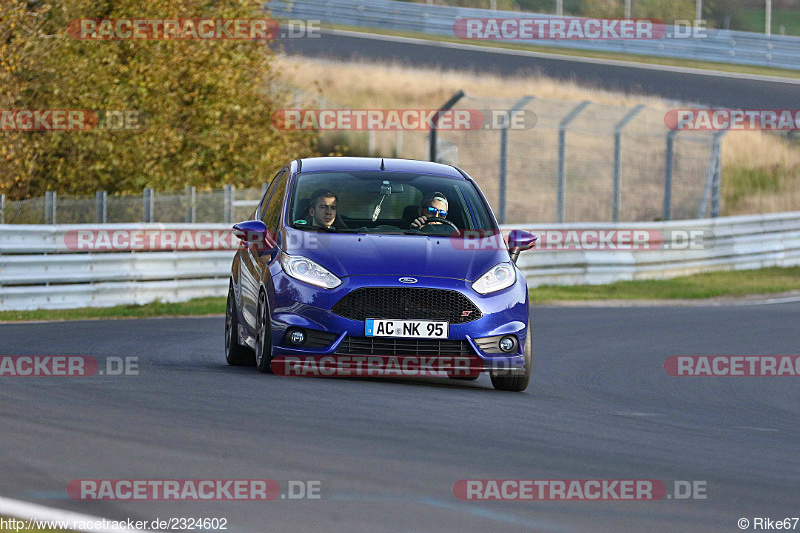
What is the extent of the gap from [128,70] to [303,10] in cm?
2384

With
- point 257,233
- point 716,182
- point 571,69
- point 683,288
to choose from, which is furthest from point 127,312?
point 571,69

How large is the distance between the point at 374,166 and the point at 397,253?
1.50 metres

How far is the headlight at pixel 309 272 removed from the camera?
956cm

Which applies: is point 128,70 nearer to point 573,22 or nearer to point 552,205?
point 552,205

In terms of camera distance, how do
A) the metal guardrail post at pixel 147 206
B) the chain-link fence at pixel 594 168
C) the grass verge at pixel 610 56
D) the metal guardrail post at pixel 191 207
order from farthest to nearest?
the grass verge at pixel 610 56, the chain-link fence at pixel 594 168, the metal guardrail post at pixel 191 207, the metal guardrail post at pixel 147 206

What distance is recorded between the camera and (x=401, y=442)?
22.8 feet

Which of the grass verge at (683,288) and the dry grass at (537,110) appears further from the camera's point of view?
the dry grass at (537,110)

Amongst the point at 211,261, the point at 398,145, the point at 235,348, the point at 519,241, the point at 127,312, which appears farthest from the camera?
the point at 398,145

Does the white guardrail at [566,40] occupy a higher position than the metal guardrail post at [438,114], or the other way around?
the white guardrail at [566,40]

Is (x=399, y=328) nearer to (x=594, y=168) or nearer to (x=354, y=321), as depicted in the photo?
(x=354, y=321)

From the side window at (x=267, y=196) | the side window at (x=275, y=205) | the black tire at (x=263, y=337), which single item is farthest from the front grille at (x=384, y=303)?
the side window at (x=267, y=196)

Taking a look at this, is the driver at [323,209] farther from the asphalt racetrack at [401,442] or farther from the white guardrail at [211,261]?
the white guardrail at [211,261]

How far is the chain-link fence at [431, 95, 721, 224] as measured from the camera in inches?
1006

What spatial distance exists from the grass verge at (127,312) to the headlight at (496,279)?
852cm
